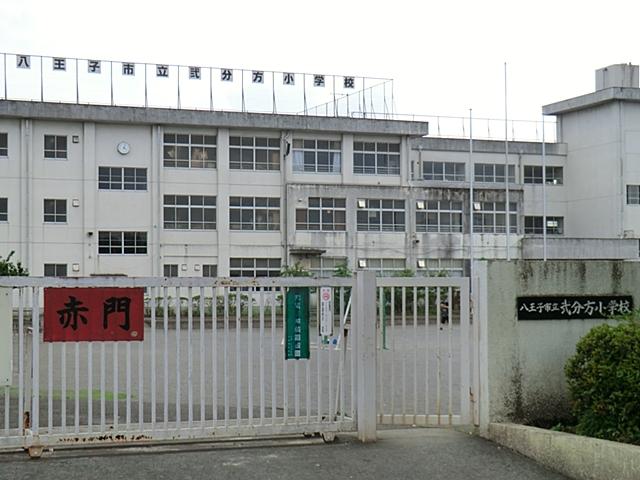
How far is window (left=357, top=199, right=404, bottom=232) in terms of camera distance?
4553 centimetres

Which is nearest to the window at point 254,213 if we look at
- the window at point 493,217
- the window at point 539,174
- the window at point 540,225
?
the window at point 493,217

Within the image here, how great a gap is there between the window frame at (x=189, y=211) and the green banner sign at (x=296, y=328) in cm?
3637

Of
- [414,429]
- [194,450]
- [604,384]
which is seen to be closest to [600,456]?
[604,384]

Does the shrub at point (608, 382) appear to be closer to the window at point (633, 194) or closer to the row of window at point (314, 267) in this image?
the row of window at point (314, 267)

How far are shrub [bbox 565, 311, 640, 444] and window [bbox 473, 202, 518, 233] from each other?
41.7m

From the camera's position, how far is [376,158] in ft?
153

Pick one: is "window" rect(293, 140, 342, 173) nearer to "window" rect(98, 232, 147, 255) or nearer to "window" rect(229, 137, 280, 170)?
"window" rect(229, 137, 280, 170)

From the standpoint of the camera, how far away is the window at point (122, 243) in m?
41.9

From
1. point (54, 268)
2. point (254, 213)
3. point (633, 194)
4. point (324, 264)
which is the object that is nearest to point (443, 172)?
point (324, 264)

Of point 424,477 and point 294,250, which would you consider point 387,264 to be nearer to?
point 294,250

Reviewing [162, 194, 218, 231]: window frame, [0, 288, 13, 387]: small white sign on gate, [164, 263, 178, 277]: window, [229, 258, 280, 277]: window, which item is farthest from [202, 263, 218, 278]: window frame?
[0, 288, 13, 387]: small white sign on gate

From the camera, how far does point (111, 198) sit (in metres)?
42.2

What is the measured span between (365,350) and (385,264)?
38627 mm

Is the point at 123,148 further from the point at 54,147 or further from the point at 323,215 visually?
the point at 323,215
